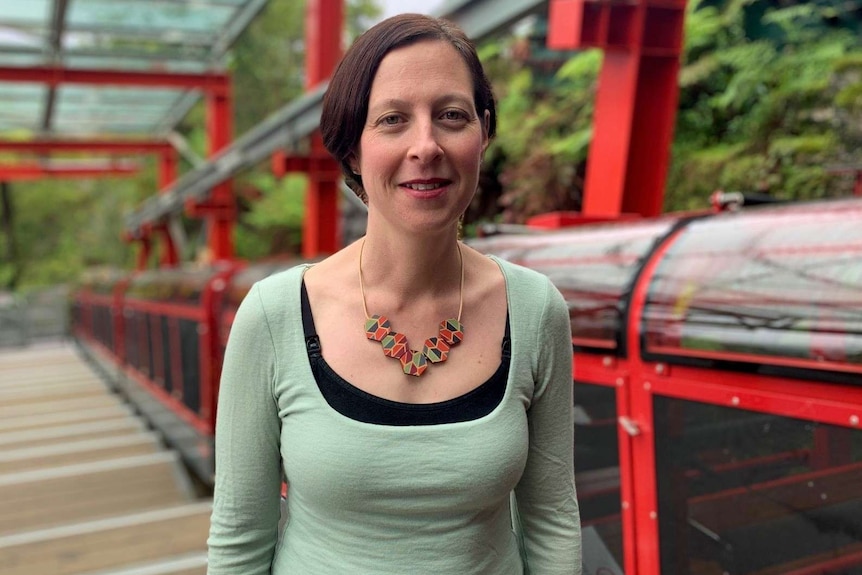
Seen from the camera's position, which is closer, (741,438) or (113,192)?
(741,438)

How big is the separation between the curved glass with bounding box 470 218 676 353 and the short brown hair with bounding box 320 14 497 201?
53.9 inches

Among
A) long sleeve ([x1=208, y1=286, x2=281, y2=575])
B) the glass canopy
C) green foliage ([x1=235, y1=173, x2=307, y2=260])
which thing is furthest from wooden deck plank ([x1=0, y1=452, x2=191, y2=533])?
green foliage ([x1=235, y1=173, x2=307, y2=260])

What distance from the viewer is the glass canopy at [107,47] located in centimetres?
1509

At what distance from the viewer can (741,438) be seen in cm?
217

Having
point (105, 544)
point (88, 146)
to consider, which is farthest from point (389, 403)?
point (88, 146)

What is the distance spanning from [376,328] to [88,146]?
25.4 meters

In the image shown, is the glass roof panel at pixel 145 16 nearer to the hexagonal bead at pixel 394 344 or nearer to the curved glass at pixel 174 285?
the curved glass at pixel 174 285

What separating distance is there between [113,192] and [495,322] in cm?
4331

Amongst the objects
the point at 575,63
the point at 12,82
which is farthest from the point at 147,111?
the point at 575,63

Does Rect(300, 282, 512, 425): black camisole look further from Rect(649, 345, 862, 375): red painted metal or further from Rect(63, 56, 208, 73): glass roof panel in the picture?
Rect(63, 56, 208, 73): glass roof panel

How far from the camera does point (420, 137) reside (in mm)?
1291

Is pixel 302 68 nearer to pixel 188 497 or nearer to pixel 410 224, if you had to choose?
pixel 188 497

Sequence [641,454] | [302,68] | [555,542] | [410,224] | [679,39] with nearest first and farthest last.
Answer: [410,224], [555,542], [641,454], [679,39], [302,68]

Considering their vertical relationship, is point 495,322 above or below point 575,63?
below
